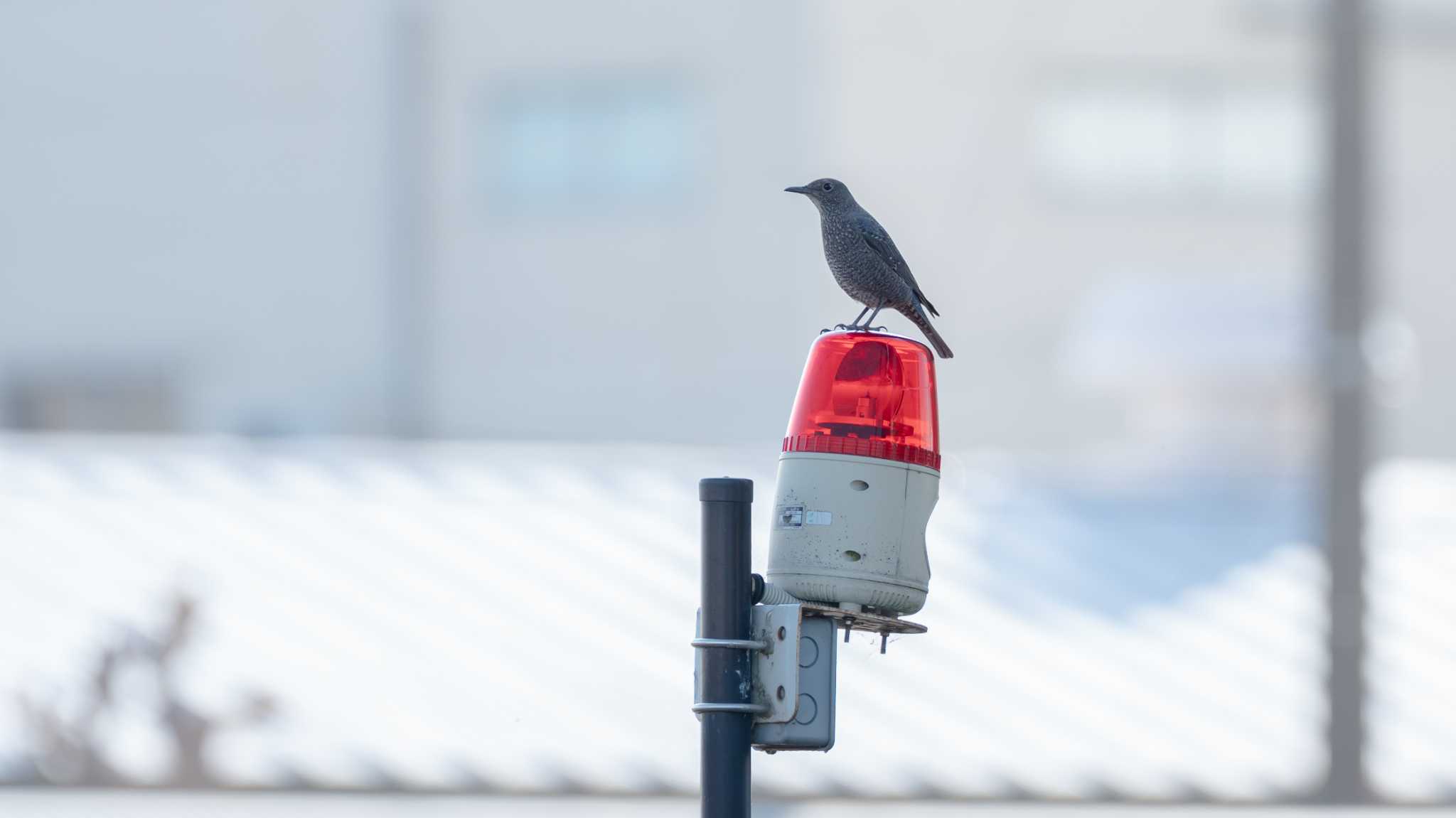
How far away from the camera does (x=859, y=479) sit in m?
2.07

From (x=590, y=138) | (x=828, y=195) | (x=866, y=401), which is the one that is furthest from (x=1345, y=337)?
(x=590, y=138)

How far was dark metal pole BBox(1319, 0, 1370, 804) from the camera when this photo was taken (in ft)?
15.0

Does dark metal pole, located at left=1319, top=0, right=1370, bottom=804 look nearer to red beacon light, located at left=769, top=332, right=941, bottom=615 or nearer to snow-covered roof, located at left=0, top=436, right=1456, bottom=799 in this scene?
snow-covered roof, located at left=0, top=436, right=1456, bottom=799

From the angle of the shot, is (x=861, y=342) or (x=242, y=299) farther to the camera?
(x=242, y=299)

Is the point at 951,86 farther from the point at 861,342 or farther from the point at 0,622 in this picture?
the point at 861,342

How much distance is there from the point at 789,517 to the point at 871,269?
0.52 metres

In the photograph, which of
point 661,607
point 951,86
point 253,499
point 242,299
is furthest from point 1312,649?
point 242,299

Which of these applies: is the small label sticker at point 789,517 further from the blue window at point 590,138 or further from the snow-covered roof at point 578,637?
the blue window at point 590,138

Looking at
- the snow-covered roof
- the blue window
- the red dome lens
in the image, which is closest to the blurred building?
the blue window

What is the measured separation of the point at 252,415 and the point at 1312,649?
47.4ft

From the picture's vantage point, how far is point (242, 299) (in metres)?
18.2

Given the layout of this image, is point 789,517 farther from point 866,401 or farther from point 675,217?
point 675,217

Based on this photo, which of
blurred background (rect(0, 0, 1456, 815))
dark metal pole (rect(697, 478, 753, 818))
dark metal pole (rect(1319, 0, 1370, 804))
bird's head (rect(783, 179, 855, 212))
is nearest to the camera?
dark metal pole (rect(697, 478, 753, 818))

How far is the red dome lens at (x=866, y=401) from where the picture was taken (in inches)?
82.3
